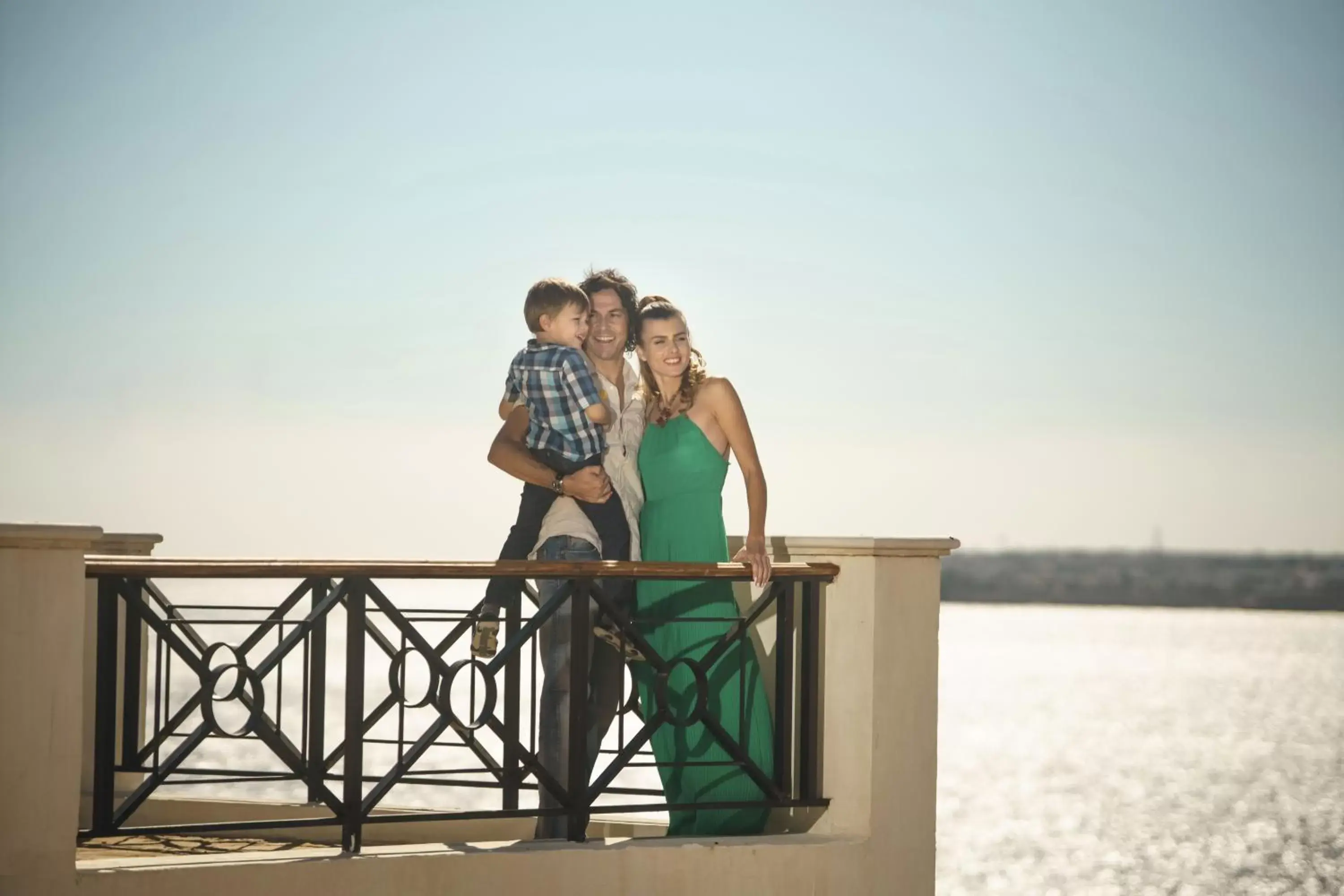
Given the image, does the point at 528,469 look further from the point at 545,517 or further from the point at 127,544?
the point at 127,544

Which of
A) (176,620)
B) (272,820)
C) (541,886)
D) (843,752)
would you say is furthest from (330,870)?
(843,752)

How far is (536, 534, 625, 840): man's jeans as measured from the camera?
208 inches

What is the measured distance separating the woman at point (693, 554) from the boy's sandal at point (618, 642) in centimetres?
24

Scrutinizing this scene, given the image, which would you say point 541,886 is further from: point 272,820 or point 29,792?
point 29,792

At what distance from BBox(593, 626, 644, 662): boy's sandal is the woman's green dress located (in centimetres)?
19

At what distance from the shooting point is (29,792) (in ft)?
14.6

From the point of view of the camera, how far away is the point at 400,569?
479 cm

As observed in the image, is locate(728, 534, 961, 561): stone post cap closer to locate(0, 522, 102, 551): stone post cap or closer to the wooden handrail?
the wooden handrail

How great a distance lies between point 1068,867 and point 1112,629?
10655 cm

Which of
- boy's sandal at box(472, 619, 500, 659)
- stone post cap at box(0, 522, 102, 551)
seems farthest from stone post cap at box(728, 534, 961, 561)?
stone post cap at box(0, 522, 102, 551)

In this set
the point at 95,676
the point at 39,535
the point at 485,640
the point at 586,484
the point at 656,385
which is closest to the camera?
the point at 39,535

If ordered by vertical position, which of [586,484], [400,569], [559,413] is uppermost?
[559,413]

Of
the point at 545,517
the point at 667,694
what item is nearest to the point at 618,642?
the point at 667,694

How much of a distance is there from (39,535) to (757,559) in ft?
7.46
